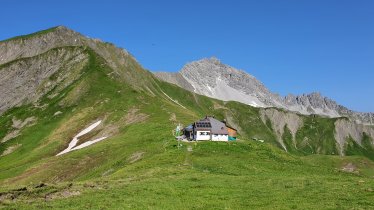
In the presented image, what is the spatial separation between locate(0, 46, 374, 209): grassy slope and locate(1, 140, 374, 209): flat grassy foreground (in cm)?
10

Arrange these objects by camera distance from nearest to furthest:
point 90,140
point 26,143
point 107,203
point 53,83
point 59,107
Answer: point 107,203 < point 90,140 < point 26,143 < point 59,107 < point 53,83

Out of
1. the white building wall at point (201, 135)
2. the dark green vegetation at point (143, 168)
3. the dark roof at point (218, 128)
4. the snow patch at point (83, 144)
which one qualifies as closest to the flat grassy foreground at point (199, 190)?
the dark green vegetation at point (143, 168)

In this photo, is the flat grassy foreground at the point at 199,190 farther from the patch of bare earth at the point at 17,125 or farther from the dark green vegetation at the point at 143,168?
the patch of bare earth at the point at 17,125

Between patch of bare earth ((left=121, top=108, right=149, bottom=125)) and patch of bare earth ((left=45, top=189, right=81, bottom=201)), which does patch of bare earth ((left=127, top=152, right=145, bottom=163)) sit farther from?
patch of bare earth ((left=121, top=108, right=149, bottom=125))

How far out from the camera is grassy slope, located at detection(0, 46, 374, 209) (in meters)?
41.0

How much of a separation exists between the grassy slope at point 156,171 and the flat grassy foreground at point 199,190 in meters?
0.10

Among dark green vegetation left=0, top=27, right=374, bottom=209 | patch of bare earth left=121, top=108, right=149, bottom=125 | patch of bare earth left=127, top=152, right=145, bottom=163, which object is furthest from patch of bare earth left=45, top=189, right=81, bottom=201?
patch of bare earth left=121, top=108, right=149, bottom=125

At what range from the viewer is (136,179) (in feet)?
177

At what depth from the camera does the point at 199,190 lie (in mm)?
46062

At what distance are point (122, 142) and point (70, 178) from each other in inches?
673

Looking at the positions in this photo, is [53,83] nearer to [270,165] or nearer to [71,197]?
[270,165]

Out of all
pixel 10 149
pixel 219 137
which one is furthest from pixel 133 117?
pixel 10 149

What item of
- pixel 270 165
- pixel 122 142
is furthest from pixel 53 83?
pixel 270 165

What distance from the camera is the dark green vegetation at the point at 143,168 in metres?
41.2
